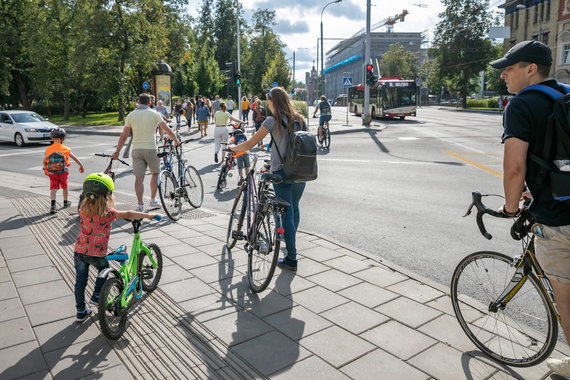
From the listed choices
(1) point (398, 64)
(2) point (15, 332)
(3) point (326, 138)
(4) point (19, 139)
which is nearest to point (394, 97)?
(3) point (326, 138)

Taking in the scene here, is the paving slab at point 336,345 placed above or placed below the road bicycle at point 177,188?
below

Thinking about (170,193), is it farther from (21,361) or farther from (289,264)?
(21,361)

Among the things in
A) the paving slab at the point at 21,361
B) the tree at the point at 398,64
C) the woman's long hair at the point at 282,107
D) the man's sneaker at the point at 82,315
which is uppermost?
the tree at the point at 398,64

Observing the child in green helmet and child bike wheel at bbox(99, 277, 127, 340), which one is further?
the child in green helmet

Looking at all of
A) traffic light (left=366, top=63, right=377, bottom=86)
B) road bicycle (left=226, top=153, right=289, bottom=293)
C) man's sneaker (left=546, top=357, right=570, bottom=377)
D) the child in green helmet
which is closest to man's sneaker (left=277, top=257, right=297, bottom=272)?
road bicycle (left=226, top=153, right=289, bottom=293)

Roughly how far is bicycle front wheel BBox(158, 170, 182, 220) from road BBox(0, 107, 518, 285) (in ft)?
2.78

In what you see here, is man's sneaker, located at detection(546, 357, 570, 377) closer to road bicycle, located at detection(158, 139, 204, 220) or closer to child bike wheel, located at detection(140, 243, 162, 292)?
child bike wheel, located at detection(140, 243, 162, 292)

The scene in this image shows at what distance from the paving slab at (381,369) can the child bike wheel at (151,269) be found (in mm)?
1992

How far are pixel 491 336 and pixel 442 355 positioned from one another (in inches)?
15.4

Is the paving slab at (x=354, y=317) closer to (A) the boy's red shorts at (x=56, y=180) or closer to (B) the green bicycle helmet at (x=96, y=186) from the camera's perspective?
(B) the green bicycle helmet at (x=96, y=186)

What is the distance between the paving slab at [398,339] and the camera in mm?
3287

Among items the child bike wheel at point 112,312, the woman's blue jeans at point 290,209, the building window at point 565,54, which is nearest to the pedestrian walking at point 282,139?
the woman's blue jeans at point 290,209

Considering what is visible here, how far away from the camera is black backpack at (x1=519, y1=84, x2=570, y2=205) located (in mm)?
2445

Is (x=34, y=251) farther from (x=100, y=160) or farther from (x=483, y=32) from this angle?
(x=483, y=32)
